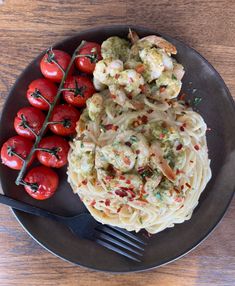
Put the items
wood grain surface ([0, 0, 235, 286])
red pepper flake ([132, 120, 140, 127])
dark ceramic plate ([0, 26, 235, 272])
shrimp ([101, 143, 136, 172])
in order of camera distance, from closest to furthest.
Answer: shrimp ([101, 143, 136, 172]) < red pepper flake ([132, 120, 140, 127]) < dark ceramic plate ([0, 26, 235, 272]) < wood grain surface ([0, 0, 235, 286])

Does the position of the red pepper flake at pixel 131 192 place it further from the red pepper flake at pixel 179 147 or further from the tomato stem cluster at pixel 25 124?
the tomato stem cluster at pixel 25 124

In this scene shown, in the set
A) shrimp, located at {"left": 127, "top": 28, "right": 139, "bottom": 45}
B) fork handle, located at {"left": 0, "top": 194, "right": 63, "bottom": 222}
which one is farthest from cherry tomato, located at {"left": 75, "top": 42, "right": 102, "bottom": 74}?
fork handle, located at {"left": 0, "top": 194, "right": 63, "bottom": 222}

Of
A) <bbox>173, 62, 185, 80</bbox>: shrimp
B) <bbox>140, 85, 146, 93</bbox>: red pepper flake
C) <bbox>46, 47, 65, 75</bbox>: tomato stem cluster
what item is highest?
<bbox>46, 47, 65, 75</bbox>: tomato stem cluster

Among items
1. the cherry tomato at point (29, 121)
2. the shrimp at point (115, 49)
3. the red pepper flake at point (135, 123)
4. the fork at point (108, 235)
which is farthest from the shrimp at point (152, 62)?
the fork at point (108, 235)

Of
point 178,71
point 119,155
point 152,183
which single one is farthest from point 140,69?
Answer: point 152,183

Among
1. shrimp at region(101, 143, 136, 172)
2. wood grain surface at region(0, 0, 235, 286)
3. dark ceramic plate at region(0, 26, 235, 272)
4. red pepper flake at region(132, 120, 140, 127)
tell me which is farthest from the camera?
wood grain surface at region(0, 0, 235, 286)

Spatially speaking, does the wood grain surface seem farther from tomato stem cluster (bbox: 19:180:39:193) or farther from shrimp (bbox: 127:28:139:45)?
tomato stem cluster (bbox: 19:180:39:193)

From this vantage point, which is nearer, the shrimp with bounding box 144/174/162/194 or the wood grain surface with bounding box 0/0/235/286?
the shrimp with bounding box 144/174/162/194
